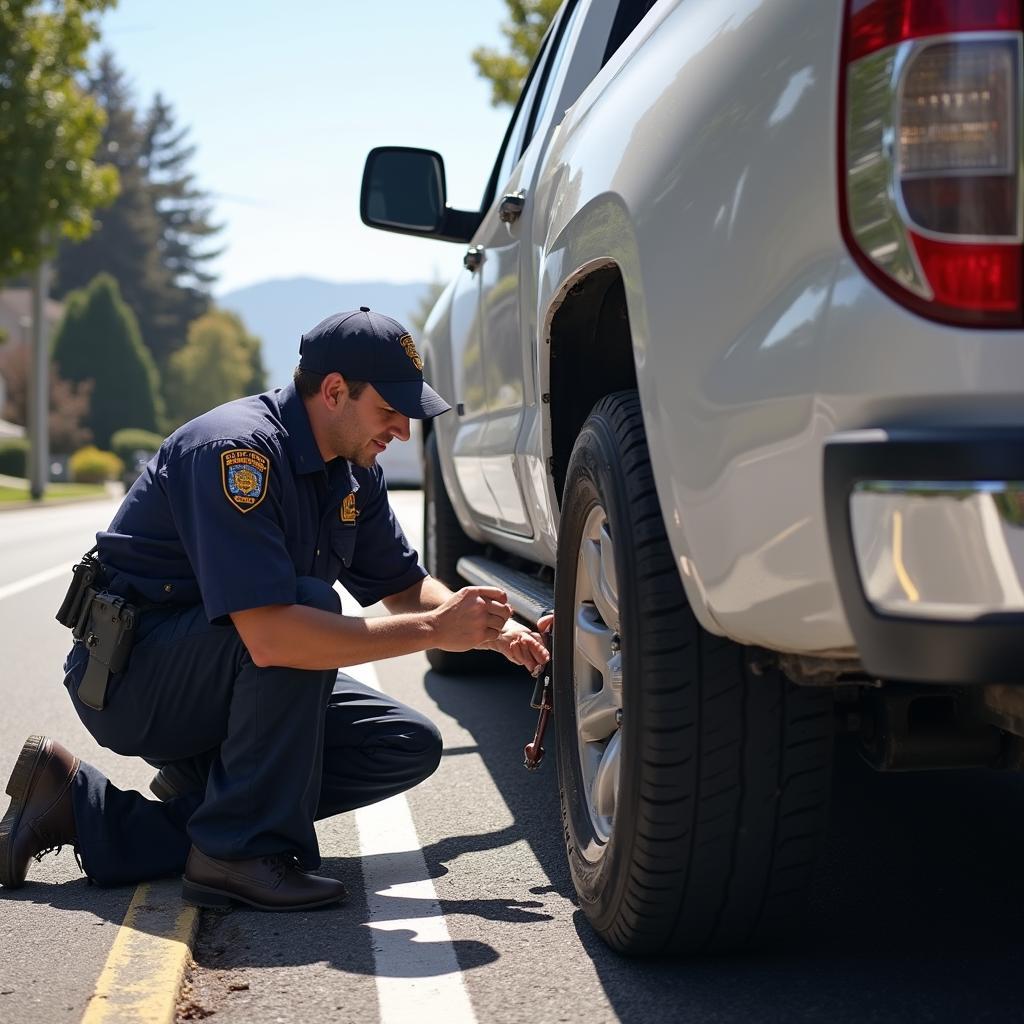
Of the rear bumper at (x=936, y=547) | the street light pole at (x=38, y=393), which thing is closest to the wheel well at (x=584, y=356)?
the rear bumper at (x=936, y=547)

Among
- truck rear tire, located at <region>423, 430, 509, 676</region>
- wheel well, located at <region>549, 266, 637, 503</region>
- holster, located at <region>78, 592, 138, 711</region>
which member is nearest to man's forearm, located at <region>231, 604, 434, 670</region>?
holster, located at <region>78, 592, 138, 711</region>

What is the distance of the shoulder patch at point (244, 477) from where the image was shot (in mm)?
3094

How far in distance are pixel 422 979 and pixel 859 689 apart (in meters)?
0.90

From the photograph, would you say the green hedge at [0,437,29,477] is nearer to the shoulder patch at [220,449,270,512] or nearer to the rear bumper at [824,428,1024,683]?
the shoulder patch at [220,449,270,512]

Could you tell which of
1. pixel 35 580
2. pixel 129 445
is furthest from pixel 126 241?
pixel 35 580

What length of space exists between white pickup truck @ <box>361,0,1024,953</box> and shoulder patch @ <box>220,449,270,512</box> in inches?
24.5

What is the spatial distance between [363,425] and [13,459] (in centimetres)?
4330

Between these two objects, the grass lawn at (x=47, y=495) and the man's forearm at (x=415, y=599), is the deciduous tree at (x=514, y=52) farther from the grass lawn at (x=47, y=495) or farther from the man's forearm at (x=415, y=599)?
the man's forearm at (x=415, y=599)

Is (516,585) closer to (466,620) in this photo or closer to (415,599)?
(415,599)

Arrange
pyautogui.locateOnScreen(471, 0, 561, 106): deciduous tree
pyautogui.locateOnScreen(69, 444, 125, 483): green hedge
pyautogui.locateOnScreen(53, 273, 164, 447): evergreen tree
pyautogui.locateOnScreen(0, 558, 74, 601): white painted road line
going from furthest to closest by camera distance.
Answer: pyautogui.locateOnScreen(53, 273, 164, 447): evergreen tree
pyautogui.locateOnScreen(69, 444, 125, 483): green hedge
pyautogui.locateOnScreen(471, 0, 561, 106): deciduous tree
pyautogui.locateOnScreen(0, 558, 74, 601): white painted road line

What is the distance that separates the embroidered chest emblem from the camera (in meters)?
3.52

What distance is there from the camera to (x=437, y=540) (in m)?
5.93

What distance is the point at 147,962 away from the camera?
268 centimetres

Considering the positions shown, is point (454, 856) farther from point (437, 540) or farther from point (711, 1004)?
point (437, 540)
